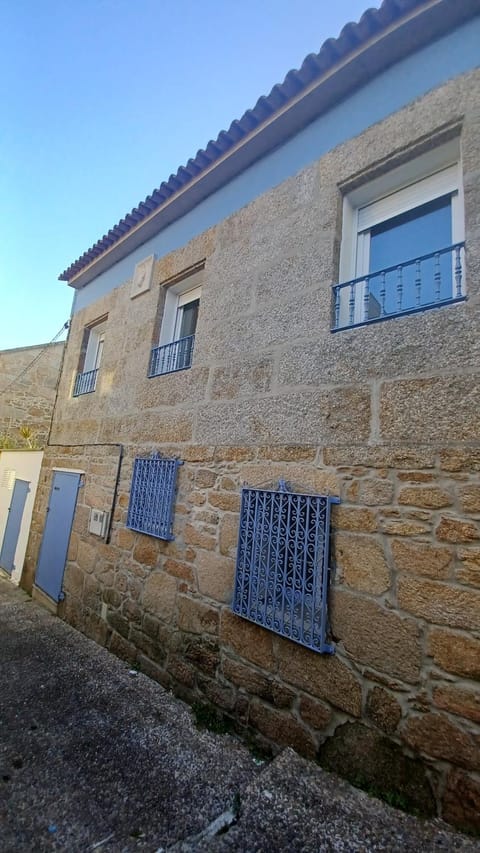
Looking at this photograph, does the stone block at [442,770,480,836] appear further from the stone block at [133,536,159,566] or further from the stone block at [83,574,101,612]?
the stone block at [83,574,101,612]

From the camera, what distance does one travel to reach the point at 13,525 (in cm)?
679

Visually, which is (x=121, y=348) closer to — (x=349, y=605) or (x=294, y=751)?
(x=349, y=605)

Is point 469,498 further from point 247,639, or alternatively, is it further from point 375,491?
point 247,639

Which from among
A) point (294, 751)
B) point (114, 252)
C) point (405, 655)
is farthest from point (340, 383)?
point (114, 252)

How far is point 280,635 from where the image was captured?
8.02ft

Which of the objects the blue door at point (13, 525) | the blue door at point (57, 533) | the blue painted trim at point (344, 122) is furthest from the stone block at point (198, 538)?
the blue door at point (13, 525)

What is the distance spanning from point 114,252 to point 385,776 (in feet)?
21.5

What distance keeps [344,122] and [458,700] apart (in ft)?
13.6

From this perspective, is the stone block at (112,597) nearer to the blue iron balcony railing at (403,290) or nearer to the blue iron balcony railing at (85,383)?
the blue iron balcony railing at (85,383)

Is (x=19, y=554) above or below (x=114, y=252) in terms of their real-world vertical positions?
below

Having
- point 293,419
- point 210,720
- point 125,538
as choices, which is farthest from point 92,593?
point 293,419

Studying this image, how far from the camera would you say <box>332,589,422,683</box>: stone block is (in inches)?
76.5

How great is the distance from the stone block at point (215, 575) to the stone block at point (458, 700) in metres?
1.49

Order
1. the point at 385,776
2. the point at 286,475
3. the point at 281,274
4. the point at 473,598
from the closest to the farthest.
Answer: the point at 473,598
the point at 385,776
the point at 286,475
the point at 281,274
